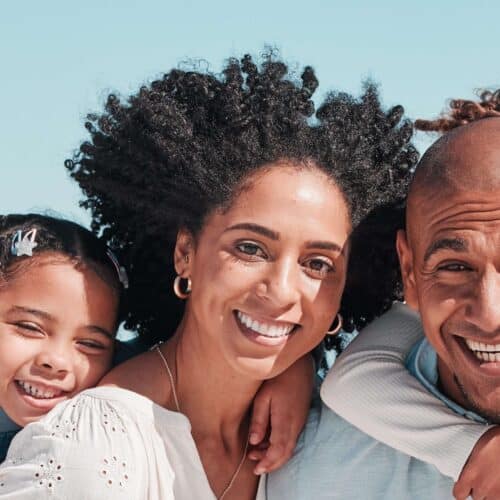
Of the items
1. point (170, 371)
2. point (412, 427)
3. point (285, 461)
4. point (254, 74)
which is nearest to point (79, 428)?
point (170, 371)

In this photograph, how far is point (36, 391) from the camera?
14.4 ft

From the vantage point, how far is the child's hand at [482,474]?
141 inches

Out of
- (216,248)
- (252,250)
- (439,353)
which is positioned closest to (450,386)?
(439,353)

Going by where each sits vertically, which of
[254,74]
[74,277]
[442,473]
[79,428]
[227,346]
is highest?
[254,74]

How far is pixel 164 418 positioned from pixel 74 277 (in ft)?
2.68

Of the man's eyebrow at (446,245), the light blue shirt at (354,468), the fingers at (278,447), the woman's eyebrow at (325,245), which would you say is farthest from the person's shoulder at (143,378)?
the man's eyebrow at (446,245)

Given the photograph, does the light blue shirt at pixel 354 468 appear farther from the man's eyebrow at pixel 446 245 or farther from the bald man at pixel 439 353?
the man's eyebrow at pixel 446 245

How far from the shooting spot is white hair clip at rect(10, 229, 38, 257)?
4.48 m

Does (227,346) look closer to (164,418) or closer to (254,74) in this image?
(164,418)

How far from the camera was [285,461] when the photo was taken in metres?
4.20

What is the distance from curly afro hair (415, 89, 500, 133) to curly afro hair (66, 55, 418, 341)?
212mm

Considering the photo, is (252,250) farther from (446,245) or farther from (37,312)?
(37,312)

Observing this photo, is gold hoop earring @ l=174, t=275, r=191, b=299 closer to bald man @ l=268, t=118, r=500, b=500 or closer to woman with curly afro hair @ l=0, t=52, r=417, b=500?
woman with curly afro hair @ l=0, t=52, r=417, b=500

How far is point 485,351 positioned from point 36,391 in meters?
1.89
